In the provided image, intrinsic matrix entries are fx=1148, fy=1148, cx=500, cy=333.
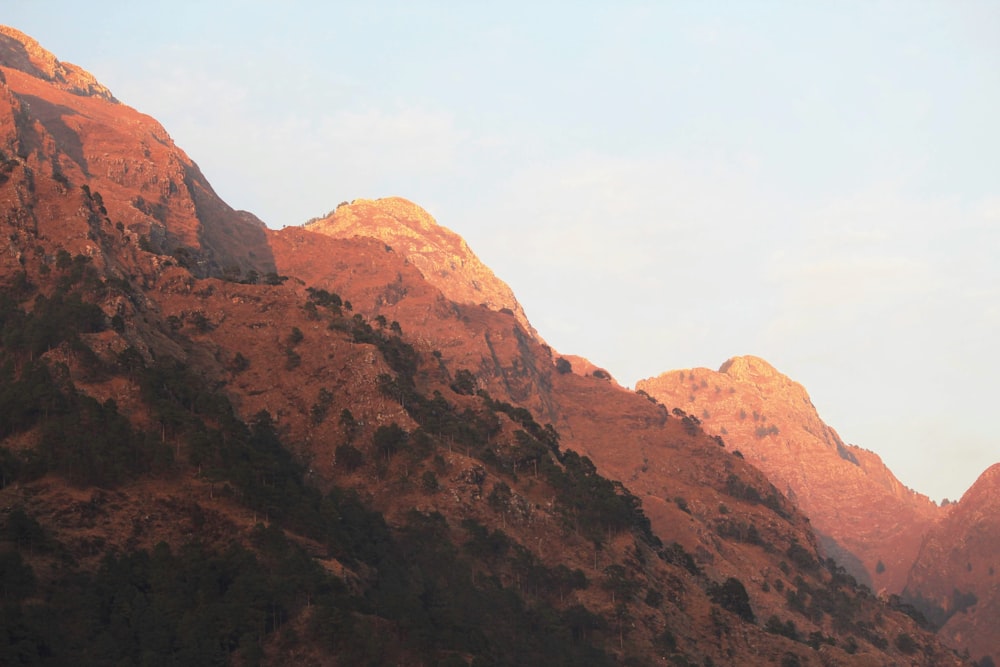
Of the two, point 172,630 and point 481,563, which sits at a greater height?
point 481,563

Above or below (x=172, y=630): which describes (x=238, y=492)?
above

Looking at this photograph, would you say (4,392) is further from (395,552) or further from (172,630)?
(395,552)

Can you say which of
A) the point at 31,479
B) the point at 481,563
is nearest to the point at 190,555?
the point at 31,479

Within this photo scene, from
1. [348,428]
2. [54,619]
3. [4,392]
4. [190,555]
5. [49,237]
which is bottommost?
[54,619]

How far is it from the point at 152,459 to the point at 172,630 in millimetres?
28335

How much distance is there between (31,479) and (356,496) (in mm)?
51363

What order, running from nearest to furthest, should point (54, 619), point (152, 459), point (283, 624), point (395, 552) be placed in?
point (54, 619), point (283, 624), point (152, 459), point (395, 552)

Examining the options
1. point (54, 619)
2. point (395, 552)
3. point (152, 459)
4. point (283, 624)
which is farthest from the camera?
point (395, 552)

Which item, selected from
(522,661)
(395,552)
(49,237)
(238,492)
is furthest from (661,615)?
(49,237)

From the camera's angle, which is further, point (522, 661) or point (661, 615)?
point (661, 615)

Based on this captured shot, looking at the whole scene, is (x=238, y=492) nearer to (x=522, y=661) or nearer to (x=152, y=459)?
(x=152, y=459)

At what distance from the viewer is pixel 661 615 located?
19075 cm

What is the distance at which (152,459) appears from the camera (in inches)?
6299

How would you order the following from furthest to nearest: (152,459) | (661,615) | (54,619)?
(661,615), (152,459), (54,619)
